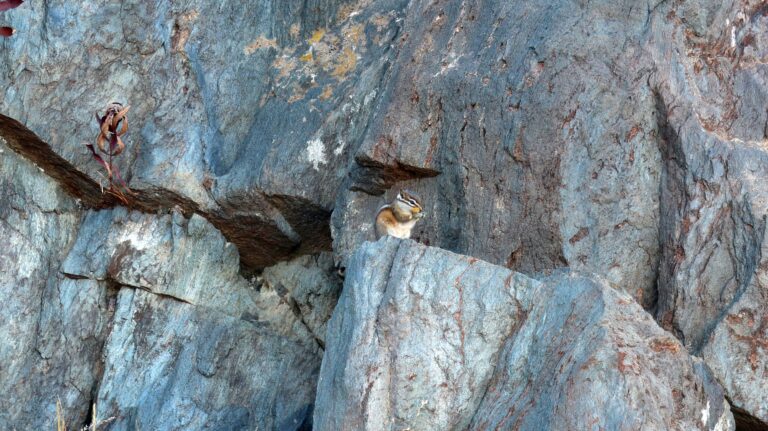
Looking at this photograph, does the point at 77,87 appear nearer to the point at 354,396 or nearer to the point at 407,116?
the point at 407,116

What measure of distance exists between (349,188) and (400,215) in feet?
2.78

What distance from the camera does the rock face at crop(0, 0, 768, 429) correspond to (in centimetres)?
846

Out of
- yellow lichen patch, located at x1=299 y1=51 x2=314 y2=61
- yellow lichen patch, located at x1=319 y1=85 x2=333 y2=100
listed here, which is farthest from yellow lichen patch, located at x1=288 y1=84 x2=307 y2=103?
yellow lichen patch, located at x1=299 y1=51 x2=314 y2=61

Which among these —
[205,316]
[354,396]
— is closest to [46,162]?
[205,316]

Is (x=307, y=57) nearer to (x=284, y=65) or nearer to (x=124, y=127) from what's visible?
(x=284, y=65)

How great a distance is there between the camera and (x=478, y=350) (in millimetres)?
7797

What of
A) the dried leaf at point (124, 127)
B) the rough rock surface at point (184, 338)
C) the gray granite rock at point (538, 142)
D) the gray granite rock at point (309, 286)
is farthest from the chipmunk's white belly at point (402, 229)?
the dried leaf at point (124, 127)

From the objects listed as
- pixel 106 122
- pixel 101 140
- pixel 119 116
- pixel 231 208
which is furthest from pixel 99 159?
pixel 231 208

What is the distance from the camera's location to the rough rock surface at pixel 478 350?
7145 millimetres

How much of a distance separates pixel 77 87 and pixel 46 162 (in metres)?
0.80

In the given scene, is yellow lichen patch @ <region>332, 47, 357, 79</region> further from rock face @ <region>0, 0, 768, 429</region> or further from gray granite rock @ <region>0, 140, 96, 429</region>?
gray granite rock @ <region>0, 140, 96, 429</region>

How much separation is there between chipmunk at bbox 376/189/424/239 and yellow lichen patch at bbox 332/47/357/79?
1835 mm

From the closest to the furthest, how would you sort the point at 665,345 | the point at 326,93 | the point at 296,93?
the point at 665,345 < the point at 326,93 < the point at 296,93

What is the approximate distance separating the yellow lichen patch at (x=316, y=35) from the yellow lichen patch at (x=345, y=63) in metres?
0.38
